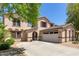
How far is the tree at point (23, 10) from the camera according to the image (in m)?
13.7

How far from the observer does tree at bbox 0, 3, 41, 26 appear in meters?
13.7

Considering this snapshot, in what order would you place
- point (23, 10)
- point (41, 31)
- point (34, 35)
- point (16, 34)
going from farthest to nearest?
point (41, 31) → point (34, 35) → point (16, 34) → point (23, 10)

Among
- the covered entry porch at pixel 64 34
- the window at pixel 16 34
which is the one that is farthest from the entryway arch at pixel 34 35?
the covered entry porch at pixel 64 34

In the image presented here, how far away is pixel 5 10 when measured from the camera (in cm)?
1448

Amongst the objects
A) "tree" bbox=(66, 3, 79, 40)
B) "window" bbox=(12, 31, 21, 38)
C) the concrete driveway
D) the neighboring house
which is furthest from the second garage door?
the concrete driveway

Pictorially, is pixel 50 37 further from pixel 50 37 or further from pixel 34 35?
pixel 34 35

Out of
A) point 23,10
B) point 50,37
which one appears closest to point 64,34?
point 50,37

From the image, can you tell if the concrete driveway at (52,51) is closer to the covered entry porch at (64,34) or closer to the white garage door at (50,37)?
the covered entry porch at (64,34)

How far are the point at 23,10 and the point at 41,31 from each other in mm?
16389

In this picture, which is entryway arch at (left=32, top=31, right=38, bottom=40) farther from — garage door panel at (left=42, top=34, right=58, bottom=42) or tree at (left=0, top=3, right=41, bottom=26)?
tree at (left=0, top=3, right=41, bottom=26)

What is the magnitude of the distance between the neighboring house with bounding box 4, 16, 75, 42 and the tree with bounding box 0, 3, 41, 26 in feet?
25.5

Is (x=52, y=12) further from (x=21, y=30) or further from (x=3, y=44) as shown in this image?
(x=21, y=30)

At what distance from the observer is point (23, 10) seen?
13.8 metres

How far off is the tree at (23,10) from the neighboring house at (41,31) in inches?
306
